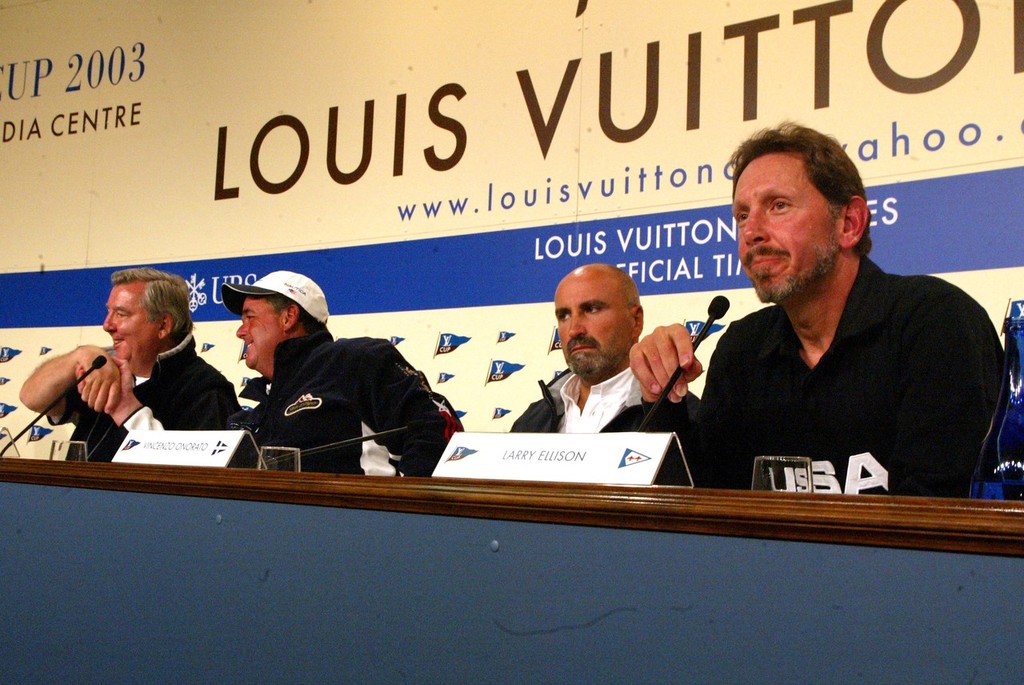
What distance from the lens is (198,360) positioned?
266 centimetres

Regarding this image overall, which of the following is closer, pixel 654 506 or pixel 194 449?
pixel 654 506

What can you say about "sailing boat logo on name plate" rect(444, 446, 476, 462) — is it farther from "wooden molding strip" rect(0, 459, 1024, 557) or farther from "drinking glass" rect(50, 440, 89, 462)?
"drinking glass" rect(50, 440, 89, 462)

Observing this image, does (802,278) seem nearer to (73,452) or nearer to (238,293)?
(73,452)

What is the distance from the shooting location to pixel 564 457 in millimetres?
932

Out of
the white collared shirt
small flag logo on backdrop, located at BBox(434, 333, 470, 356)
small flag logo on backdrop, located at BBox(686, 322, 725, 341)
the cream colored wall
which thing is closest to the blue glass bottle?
the white collared shirt

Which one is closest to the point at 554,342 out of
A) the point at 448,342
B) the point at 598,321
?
the point at 448,342

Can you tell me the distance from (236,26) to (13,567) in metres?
2.69

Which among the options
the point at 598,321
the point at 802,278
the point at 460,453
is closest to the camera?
the point at 460,453

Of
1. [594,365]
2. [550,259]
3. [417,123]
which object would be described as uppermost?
[417,123]

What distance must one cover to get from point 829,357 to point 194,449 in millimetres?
861

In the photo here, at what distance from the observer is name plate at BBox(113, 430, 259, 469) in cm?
128

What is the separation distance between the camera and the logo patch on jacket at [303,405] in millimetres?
2143

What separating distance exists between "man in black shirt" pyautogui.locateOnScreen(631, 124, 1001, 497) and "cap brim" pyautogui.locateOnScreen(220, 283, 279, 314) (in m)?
1.30

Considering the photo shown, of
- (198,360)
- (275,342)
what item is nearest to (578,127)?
(275,342)
